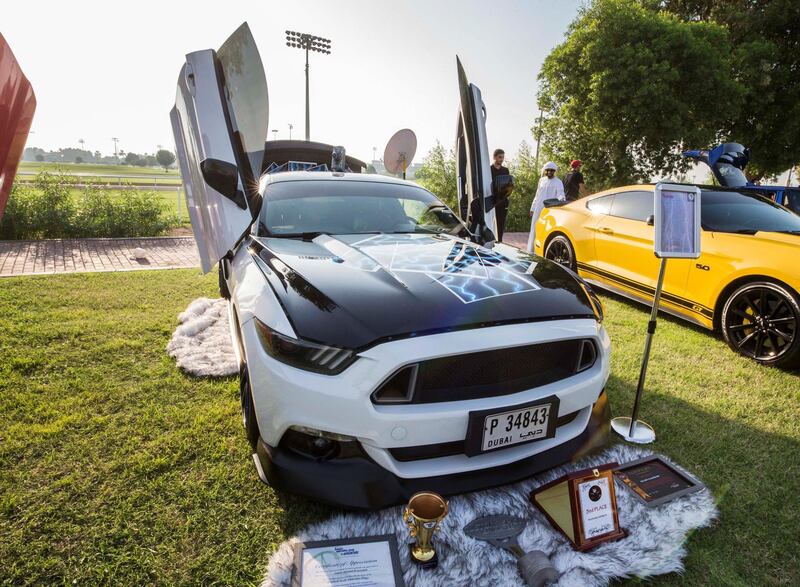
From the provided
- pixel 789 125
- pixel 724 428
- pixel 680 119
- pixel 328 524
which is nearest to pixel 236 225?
pixel 328 524

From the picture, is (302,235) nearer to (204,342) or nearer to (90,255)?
(204,342)

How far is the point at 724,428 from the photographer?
269cm

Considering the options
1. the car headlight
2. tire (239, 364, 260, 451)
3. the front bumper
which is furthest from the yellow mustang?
tire (239, 364, 260, 451)

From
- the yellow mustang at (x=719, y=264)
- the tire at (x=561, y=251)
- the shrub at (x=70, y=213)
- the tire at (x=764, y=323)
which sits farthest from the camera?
the shrub at (x=70, y=213)

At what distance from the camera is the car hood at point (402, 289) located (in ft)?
5.41

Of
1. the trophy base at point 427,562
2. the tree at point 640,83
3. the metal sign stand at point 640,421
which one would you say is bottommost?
the trophy base at point 427,562

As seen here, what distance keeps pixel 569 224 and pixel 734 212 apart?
5.67ft

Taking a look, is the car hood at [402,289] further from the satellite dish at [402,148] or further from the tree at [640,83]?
the tree at [640,83]

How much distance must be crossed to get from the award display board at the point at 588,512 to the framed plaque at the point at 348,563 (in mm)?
713

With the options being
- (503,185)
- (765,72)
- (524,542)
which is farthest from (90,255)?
(765,72)

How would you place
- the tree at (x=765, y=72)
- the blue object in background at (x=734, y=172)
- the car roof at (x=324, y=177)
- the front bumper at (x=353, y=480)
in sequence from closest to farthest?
the front bumper at (x=353, y=480), the car roof at (x=324, y=177), the blue object in background at (x=734, y=172), the tree at (x=765, y=72)

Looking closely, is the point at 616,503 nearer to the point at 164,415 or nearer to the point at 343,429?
the point at 343,429

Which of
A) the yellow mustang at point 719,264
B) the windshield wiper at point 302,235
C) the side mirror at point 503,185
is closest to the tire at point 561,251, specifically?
the yellow mustang at point 719,264

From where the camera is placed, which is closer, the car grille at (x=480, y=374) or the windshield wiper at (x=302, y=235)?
the car grille at (x=480, y=374)
